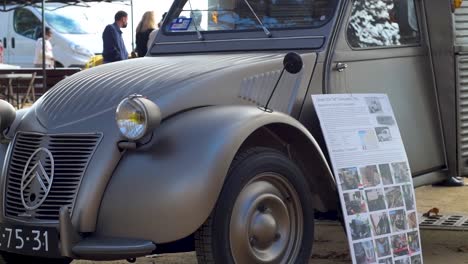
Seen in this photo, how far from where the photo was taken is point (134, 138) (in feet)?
13.7

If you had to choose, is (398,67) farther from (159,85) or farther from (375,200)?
(159,85)

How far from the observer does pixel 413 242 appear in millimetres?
5012

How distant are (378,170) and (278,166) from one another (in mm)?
650

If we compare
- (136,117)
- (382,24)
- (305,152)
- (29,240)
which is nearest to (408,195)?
(305,152)

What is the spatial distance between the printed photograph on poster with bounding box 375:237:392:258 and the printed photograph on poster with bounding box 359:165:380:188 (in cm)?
29

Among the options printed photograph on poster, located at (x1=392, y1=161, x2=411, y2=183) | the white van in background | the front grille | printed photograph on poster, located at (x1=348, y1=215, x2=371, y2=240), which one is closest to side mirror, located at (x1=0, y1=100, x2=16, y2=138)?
the front grille

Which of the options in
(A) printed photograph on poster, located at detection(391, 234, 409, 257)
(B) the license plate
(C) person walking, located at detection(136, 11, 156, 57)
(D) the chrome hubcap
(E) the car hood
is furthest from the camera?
(C) person walking, located at detection(136, 11, 156, 57)

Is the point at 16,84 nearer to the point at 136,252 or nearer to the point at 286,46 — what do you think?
the point at 286,46

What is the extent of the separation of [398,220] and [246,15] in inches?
63.1

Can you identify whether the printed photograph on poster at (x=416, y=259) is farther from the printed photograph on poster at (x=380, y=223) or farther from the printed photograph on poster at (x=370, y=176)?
the printed photograph on poster at (x=370, y=176)

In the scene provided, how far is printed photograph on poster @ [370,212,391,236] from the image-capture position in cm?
477

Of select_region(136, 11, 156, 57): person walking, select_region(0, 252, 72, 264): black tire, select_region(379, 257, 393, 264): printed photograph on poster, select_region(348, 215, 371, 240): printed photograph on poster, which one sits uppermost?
select_region(348, 215, 371, 240): printed photograph on poster

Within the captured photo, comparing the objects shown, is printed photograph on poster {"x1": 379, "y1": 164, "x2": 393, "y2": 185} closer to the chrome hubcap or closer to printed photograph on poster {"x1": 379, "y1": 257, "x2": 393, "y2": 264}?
printed photograph on poster {"x1": 379, "y1": 257, "x2": 393, "y2": 264}

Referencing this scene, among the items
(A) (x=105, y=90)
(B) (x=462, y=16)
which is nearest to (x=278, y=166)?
(A) (x=105, y=90)
